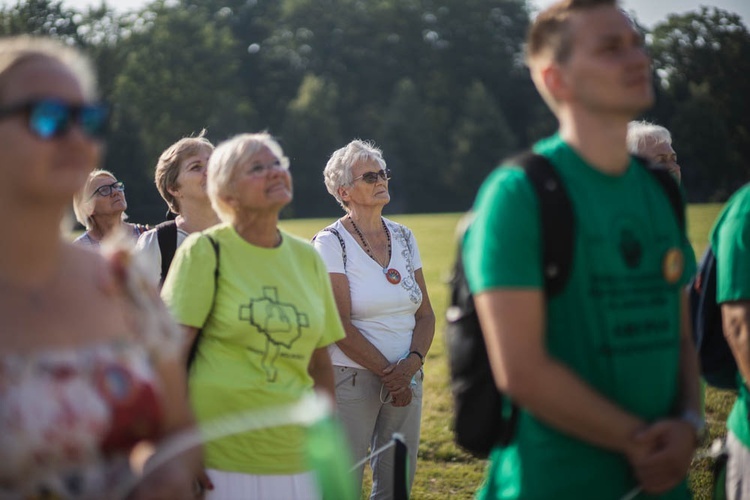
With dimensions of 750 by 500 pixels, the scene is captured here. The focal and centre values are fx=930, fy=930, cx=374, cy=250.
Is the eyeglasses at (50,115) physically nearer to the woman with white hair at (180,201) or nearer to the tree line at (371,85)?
the woman with white hair at (180,201)

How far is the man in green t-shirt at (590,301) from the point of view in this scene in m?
2.72

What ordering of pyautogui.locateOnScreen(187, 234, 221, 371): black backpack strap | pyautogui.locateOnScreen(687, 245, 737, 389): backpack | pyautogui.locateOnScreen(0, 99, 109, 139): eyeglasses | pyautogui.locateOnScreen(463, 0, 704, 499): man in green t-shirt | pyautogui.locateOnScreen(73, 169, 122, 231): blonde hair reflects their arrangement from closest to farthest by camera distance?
1. pyautogui.locateOnScreen(0, 99, 109, 139): eyeglasses
2. pyautogui.locateOnScreen(463, 0, 704, 499): man in green t-shirt
3. pyautogui.locateOnScreen(687, 245, 737, 389): backpack
4. pyautogui.locateOnScreen(187, 234, 221, 371): black backpack strap
5. pyautogui.locateOnScreen(73, 169, 122, 231): blonde hair

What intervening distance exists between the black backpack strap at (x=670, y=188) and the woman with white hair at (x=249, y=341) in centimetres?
155

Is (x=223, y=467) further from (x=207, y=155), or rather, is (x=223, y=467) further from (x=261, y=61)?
(x=261, y=61)

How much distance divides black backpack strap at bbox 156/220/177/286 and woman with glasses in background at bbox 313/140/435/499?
2.85 ft

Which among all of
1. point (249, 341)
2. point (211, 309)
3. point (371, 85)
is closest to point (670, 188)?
point (249, 341)

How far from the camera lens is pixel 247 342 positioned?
3896 mm

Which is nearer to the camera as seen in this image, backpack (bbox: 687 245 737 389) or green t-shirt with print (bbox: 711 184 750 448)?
green t-shirt with print (bbox: 711 184 750 448)

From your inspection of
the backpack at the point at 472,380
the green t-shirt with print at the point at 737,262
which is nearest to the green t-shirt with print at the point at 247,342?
the backpack at the point at 472,380

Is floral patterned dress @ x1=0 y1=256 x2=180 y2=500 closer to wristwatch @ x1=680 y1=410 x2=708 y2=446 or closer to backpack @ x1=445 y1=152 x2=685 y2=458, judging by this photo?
backpack @ x1=445 y1=152 x2=685 y2=458

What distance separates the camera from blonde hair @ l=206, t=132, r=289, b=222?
4219mm

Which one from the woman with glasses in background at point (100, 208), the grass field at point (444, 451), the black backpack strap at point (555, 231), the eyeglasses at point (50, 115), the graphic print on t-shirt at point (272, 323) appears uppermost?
the eyeglasses at point (50, 115)

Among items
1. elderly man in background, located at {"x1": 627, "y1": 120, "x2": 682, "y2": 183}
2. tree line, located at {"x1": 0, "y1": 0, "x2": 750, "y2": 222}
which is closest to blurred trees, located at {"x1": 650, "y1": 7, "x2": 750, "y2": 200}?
tree line, located at {"x1": 0, "y1": 0, "x2": 750, "y2": 222}

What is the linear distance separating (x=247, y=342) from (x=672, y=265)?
178cm
